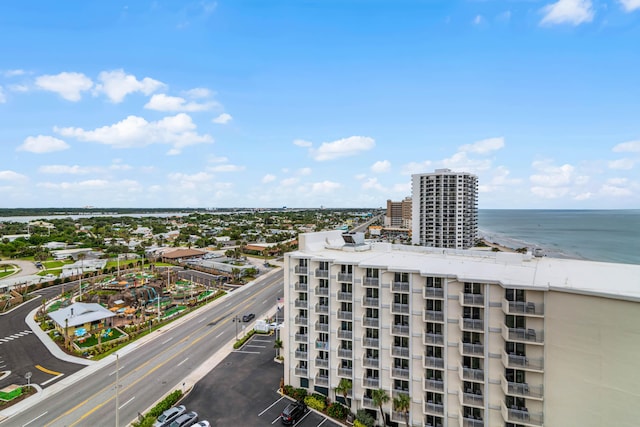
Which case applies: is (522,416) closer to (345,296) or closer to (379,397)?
(379,397)

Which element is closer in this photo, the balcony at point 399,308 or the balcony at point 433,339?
the balcony at point 433,339

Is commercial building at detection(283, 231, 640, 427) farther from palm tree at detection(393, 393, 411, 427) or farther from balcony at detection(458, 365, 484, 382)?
palm tree at detection(393, 393, 411, 427)

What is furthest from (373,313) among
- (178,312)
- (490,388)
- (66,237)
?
(66,237)

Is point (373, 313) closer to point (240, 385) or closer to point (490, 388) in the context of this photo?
point (490, 388)

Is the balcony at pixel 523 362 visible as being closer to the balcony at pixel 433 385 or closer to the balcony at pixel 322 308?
the balcony at pixel 433 385

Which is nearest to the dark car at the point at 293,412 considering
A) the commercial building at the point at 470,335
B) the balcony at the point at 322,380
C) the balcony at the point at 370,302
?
the commercial building at the point at 470,335

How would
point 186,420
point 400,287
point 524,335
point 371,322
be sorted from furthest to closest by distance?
point 371,322 < point 186,420 < point 400,287 < point 524,335

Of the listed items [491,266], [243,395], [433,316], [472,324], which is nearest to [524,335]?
[472,324]
